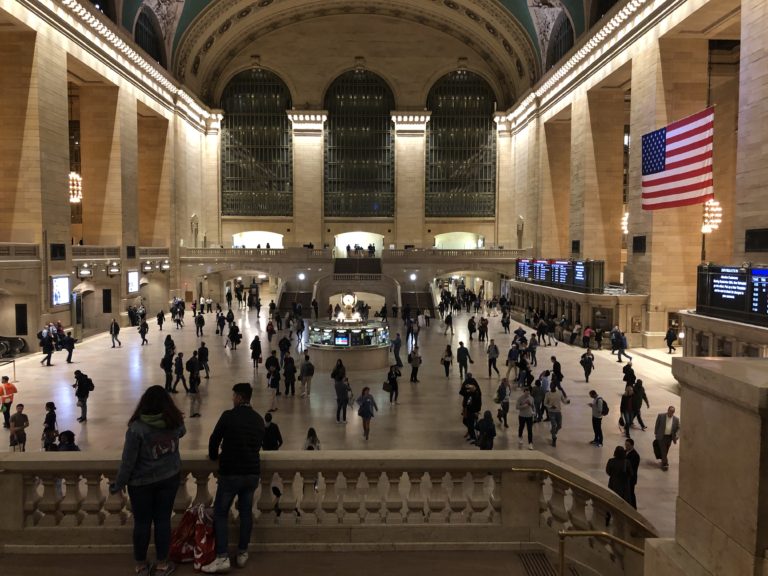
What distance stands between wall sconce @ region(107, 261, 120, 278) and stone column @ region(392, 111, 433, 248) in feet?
70.0

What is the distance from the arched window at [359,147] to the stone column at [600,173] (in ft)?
59.1

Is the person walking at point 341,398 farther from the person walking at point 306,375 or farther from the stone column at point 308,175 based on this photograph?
the stone column at point 308,175

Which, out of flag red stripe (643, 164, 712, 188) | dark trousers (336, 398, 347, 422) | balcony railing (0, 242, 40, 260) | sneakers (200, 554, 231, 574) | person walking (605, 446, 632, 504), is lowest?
dark trousers (336, 398, 347, 422)

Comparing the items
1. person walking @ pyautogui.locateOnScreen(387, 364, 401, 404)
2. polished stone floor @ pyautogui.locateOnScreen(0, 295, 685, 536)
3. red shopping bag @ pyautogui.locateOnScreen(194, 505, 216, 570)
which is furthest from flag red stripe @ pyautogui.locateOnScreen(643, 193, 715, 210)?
red shopping bag @ pyautogui.locateOnScreen(194, 505, 216, 570)

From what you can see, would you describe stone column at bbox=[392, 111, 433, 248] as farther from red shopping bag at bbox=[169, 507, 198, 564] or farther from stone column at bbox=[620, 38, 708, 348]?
red shopping bag at bbox=[169, 507, 198, 564]

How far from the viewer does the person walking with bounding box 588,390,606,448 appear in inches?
397

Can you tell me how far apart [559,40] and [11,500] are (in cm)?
3408

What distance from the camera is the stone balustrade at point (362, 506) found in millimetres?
3799

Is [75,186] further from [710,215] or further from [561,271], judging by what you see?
[710,215]

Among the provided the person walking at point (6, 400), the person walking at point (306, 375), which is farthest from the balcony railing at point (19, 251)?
the person walking at point (306, 375)

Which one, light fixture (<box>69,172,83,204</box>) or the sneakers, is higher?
light fixture (<box>69,172,83,204</box>)

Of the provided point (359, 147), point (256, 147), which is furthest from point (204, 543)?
point (256, 147)

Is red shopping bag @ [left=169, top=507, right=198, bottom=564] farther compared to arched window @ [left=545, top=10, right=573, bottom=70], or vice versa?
arched window @ [left=545, top=10, right=573, bottom=70]

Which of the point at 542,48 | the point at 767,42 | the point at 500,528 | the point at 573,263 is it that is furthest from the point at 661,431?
the point at 542,48
